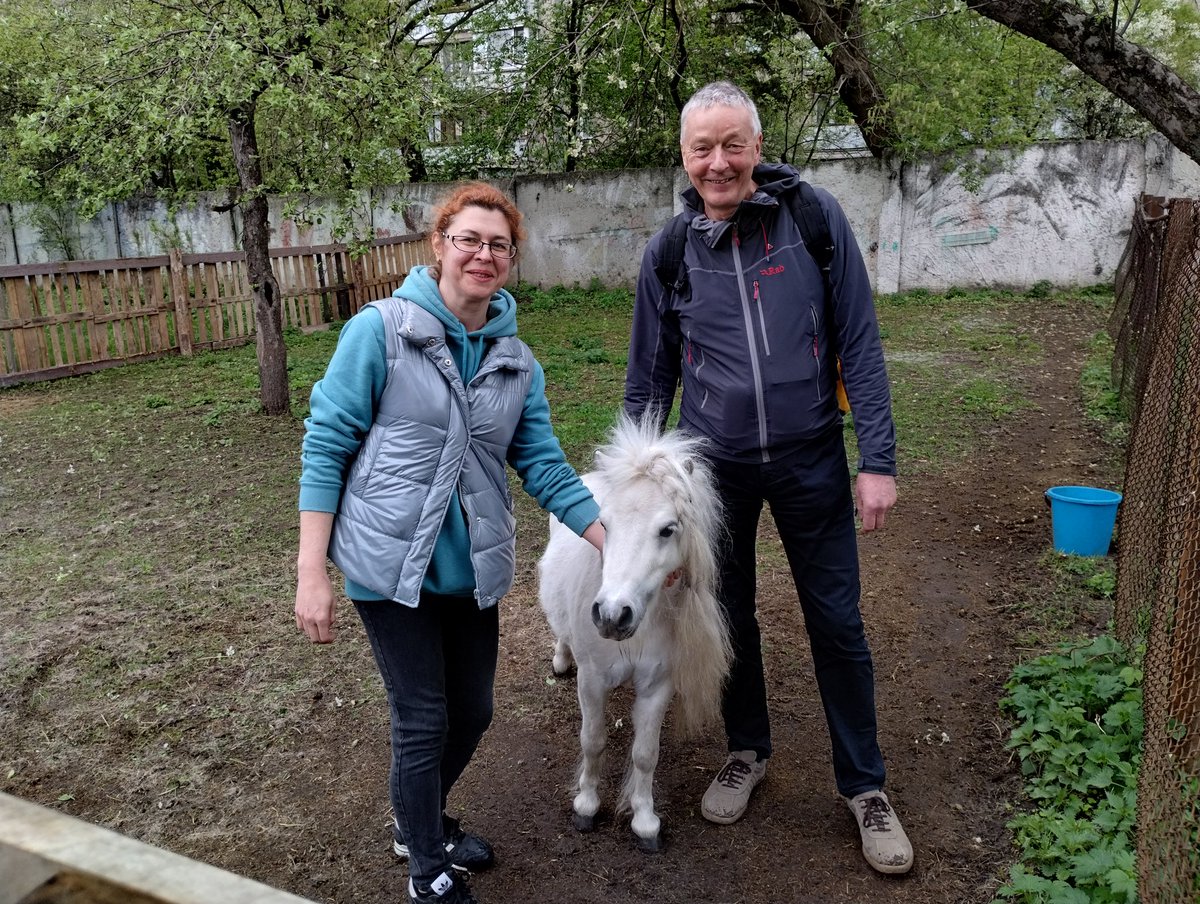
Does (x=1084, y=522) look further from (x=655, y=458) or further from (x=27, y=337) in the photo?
(x=27, y=337)

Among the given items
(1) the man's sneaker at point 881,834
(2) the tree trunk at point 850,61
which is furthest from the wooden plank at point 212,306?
(1) the man's sneaker at point 881,834

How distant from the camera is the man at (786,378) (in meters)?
2.49

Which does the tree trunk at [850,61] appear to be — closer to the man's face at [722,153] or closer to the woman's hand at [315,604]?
the man's face at [722,153]

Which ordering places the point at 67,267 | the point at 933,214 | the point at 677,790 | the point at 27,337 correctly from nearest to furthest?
the point at 677,790
the point at 27,337
the point at 67,267
the point at 933,214

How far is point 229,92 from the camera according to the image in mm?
5363

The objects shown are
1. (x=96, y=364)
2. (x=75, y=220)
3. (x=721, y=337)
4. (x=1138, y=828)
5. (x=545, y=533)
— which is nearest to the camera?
(x=1138, y=828)

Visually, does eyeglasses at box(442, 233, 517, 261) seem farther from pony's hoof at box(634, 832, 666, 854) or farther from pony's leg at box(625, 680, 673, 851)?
pony's hoof at box(634, 832, 666, 854)

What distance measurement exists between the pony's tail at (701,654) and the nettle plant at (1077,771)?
93 cm

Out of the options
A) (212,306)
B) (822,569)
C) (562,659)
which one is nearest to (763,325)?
(822,569)

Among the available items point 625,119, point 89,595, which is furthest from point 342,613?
point 625,119

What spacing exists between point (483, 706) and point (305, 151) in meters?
5.19

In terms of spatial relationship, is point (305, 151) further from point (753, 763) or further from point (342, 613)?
point (753, 763)

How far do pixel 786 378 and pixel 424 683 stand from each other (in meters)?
1.24

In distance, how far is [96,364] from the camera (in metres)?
10.1
